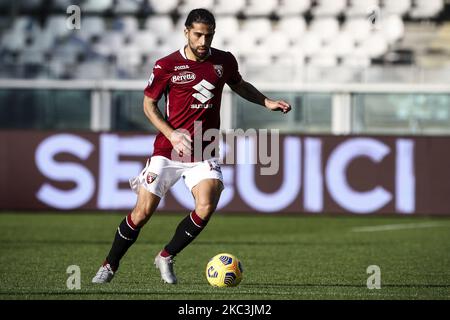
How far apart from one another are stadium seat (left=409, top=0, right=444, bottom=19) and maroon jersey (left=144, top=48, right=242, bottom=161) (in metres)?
16.3

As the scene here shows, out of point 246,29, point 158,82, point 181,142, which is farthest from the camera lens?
point 246,29

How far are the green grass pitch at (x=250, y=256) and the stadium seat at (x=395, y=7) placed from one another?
7005 millimetres

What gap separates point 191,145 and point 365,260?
3.57 metres

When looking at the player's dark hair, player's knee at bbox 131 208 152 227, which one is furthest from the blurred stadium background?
the player's dark hair

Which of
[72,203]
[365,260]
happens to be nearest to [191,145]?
[365,260]

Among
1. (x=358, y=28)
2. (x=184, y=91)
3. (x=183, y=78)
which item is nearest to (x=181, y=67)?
(x=183, y=78)

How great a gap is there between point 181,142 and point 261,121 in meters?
12.3

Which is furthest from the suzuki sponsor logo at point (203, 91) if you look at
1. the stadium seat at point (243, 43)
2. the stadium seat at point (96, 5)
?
the stadium seat at point (96, 5)

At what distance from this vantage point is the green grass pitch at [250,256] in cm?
820

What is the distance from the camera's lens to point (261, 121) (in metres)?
20.5

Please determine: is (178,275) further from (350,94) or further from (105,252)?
(350,94)

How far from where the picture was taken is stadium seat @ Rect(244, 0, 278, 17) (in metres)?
24.4

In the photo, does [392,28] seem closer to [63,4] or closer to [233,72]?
[63,4]
